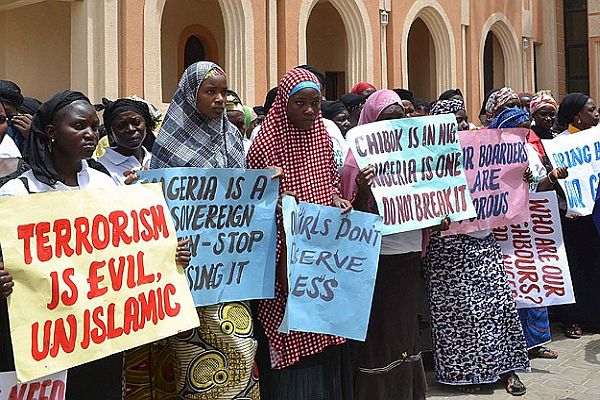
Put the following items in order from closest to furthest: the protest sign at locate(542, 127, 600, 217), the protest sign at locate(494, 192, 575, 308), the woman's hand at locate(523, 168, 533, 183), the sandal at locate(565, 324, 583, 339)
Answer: the woman's hand at locate(523, 168, 533, 183) → the protest sign at locate(494, 192, 575, 308) → the protest sign at locate(542, 127, 600, 217) → the sandal at locate(565, 324, 583, 339)

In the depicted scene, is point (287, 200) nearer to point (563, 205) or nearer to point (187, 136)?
point (187, 136)

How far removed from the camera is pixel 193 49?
15484 mm

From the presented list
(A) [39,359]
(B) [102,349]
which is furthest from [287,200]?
(A) [39,359]

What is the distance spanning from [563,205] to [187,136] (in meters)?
3.97

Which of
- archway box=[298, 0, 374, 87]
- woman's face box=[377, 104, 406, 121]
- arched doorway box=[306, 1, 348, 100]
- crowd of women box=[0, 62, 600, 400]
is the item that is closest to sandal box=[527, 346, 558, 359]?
crowd of women box=[0, 62, 600, 400]

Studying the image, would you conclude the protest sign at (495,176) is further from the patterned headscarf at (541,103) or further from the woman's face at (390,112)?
the patterned headscarf at (541,103)

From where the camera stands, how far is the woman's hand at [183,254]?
128 inches

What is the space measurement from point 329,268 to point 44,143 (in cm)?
158

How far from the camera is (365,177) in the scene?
13.1 feet

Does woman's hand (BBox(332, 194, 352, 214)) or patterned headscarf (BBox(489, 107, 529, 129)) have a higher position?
patterned headscarf (BBox(489, 107, 529, 129))

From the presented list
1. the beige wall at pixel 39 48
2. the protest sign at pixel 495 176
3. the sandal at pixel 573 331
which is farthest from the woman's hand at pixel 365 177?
the beige wall at pixel 39 48

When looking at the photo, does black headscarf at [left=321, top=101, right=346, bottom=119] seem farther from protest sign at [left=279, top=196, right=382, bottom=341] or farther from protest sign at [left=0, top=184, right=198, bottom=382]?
protest sign at [left=0, top=184, right=198, bottom=382]

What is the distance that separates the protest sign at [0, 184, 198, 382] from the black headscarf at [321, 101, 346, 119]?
2735 millimetres

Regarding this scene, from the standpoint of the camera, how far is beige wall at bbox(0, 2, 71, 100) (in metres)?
12.3
